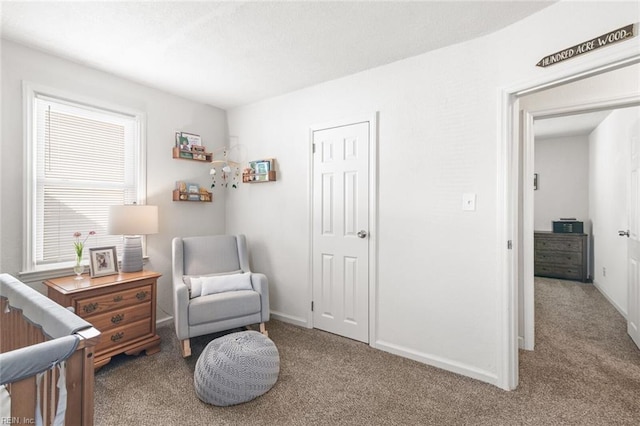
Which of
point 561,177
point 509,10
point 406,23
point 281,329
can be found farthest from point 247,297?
point 561,177

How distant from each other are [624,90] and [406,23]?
174 centimetres

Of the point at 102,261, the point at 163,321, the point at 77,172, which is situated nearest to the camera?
the point at 102,261

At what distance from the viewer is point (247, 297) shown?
104 inches

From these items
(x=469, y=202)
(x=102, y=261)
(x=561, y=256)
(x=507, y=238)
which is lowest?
(x=561, y=256)

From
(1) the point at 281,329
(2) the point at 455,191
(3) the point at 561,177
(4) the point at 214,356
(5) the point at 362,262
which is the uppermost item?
(3) the point at 561,177

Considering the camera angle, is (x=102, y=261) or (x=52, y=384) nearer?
(x=52, y=384)

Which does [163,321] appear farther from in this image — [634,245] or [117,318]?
[634,245]

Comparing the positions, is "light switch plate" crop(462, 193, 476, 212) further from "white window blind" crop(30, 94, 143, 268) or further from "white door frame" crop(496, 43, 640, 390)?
"white window blind" crop(30, 94, 143, 268)

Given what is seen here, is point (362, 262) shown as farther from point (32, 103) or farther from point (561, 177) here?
point (561, 177)

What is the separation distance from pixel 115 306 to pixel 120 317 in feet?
0.32

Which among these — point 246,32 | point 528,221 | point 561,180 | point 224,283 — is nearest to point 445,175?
point 528,221

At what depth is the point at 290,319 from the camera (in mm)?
3172

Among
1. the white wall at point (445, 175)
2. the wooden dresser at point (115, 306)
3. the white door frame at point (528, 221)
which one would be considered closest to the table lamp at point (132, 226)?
the wooden dresser at point (115, 306)

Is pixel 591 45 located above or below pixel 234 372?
above
